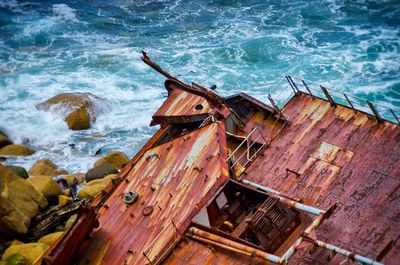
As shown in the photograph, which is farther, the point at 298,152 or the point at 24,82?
the point at 24,82

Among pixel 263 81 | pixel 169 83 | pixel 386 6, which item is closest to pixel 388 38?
pixel 386 6

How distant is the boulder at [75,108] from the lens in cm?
3188

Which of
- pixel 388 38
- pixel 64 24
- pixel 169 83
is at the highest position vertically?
pixel 169 83

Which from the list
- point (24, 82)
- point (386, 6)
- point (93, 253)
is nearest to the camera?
point (93, 253)

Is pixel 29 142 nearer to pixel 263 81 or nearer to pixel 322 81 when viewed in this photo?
pixel 263 81

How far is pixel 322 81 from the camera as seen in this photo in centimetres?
3381

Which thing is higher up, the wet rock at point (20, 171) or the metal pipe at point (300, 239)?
the metal pipe at point (300, 239)

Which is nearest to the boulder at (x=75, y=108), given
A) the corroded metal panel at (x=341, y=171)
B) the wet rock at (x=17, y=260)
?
the wet rock at (x=17, y=260)

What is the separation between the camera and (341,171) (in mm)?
14867

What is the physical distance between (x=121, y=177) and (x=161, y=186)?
7.70 feet

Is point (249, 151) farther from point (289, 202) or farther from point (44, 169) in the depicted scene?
point (44, 169)

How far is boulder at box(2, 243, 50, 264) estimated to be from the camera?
1900 cm

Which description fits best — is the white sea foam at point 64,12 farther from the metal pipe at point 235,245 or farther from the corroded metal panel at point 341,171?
the metal pipe at point 235,245

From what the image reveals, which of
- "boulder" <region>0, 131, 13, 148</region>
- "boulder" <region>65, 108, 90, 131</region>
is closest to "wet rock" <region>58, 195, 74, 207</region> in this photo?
"boulder" <region>0, 131, 13, 148</region>
